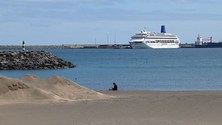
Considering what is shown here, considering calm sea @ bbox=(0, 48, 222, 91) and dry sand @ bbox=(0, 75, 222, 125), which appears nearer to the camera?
dry sand @ bbox=(0, 75, 222, 125)

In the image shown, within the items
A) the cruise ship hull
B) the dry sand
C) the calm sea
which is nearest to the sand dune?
the dry sand

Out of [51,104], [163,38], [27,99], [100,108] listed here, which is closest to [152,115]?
[100,108]

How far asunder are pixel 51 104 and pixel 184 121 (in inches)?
156

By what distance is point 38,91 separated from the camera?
36.2ft

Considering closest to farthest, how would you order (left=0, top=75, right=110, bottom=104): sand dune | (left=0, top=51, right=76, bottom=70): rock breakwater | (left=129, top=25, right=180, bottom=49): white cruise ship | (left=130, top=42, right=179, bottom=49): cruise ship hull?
1. (left=0, top=75, right=110, bottom=104): sand dune
2. (left=0, top=51, right=76, bottom=70): rock breakwater
3. (left=129, top=25, right=180, bottom=49): white cruise ship
4. (left=130, top=42, right=179, bottom=49): cruise ship hull

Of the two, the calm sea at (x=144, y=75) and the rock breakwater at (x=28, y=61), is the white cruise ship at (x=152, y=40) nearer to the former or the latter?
the calm sea at (x=144, y=75)

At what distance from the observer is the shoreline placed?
786 cm

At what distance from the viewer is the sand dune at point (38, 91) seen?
10.5 meters

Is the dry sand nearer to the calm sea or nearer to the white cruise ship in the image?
the calm sea

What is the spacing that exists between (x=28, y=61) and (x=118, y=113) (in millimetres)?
28040

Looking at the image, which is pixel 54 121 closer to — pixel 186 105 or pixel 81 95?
pixel 186 105

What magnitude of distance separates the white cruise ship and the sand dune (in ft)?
337

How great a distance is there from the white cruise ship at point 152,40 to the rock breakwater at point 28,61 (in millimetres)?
78940

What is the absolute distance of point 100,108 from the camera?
9.38m
